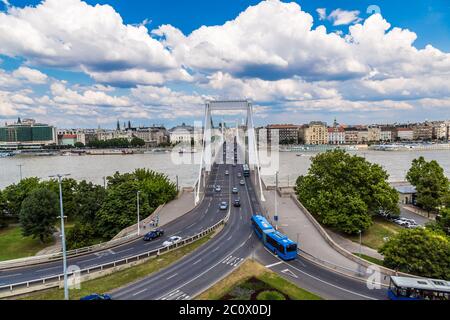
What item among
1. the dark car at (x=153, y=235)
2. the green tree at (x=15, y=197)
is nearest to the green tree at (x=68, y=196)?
the green tree at (x=15, y=197)

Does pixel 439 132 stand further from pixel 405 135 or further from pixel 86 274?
pixel 86 274

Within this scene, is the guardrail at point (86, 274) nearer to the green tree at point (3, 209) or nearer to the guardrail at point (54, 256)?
the guardrail at point (54, 256)

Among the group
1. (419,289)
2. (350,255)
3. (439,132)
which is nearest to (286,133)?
(439,132)

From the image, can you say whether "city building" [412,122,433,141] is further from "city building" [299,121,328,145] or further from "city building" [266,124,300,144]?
"city building" [266,124,300,144]
